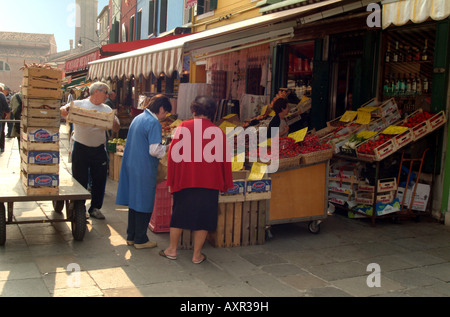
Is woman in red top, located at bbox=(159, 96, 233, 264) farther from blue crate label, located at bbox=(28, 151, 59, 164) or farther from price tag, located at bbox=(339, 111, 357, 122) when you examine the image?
price tag, located at bbox=(339, 111, 357, 122)

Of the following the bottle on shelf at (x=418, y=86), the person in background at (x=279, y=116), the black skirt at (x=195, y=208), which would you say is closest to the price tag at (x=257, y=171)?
the black skirt at (x=195, y=208)

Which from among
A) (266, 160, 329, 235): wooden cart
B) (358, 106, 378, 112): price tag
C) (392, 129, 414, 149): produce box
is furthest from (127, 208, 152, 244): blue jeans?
(358, 106, 378, 112): price tag

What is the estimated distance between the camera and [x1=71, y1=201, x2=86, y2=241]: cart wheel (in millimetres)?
5579

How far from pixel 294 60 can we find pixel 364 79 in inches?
103

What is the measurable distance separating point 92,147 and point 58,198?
1.32 meters

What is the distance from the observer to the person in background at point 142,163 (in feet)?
17.4

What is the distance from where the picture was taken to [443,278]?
487cm

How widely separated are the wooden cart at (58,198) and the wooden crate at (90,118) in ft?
2.49

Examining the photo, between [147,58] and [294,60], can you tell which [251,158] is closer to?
[147,58]

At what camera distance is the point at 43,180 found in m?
5.35

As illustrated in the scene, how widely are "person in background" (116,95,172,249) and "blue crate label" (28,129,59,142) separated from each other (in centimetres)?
82

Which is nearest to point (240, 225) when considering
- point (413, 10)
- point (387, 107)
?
point (413, 10)
